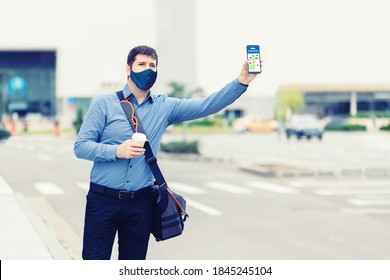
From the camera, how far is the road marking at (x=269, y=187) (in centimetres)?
1611

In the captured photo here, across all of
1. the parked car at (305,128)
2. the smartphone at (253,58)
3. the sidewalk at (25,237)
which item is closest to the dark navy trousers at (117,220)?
the smartphone at (253,58)

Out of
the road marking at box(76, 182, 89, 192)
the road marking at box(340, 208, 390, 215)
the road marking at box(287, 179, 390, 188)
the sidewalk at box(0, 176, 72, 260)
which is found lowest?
the road marking at box(287, 179, 390, 188)

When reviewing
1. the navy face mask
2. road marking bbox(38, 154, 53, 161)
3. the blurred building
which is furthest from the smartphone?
the blurred building

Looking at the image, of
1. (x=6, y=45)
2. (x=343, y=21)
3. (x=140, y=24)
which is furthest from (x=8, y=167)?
(x=6, y=45)

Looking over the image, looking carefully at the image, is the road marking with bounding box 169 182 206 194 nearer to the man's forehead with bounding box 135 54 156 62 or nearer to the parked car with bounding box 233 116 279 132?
the man's forehead with bounding box 135 54 156 62

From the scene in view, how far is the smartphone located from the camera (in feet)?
14.9

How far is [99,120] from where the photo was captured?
4629 millimetres

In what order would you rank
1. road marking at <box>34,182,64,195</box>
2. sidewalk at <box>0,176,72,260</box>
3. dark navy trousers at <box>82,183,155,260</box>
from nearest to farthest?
dark navy trousers at <box>82,183,155,260</box> → sidewalk at <box>0,176,72,260</box> → road marking at <box>34,182,64,195</box>

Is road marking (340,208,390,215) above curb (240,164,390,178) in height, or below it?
above

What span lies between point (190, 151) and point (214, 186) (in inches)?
446

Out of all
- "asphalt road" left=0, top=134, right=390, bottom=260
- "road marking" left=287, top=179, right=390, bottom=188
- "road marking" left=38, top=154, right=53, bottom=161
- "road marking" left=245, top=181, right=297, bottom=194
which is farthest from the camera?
"road marking" left=38, top=154, right=53, bottom=161

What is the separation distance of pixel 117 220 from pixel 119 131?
0.53m

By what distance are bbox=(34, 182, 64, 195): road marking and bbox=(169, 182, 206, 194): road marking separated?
2.43 meters
